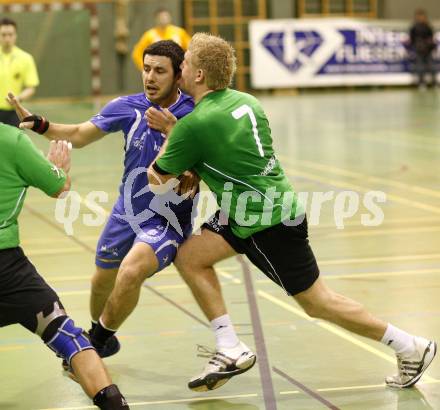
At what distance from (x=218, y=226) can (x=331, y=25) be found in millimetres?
24183

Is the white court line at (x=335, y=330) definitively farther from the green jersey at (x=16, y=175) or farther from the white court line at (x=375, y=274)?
the green jersey at (x=16, y=175)

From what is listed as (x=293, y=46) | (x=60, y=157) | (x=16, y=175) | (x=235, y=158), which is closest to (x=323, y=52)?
(x=293, y=46)

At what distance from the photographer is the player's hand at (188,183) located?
6.24 meters

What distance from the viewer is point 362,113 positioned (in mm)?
23547

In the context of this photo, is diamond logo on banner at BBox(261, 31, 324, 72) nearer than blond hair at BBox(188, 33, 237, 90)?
No

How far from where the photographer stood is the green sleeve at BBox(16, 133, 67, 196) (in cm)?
527

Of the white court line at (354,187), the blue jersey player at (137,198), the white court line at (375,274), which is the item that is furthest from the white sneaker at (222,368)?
the white court line at (354,187)

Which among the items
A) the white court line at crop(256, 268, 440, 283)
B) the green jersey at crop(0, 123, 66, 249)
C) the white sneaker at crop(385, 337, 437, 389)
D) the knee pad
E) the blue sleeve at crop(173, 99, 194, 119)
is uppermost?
the blue sleeve at crop(173, 99, 194, 119)

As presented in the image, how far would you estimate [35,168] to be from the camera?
5.30 meters

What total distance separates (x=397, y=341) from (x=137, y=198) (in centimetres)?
174

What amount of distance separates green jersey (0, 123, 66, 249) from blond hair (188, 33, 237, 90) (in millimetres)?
961

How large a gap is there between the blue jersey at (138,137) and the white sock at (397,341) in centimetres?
138

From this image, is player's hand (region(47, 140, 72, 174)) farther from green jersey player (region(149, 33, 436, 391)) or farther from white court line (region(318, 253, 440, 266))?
white court line (region(318, 253, 440, 266))

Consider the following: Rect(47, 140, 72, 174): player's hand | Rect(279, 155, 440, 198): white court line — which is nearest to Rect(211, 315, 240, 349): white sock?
Rect(47, 140, 72, 174): player's hand
